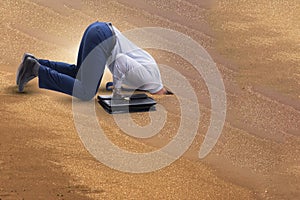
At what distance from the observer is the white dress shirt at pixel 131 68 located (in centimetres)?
550

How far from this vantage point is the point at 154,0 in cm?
806

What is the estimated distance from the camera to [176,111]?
18.2 feet

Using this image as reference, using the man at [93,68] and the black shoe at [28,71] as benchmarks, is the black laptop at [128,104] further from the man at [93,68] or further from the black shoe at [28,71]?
the black shoe at [28,71]

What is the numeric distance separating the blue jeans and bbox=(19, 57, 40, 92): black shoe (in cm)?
6

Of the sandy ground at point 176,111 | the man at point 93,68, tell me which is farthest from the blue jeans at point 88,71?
the sandy ground at point 176,111

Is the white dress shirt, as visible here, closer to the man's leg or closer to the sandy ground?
the sandy ground

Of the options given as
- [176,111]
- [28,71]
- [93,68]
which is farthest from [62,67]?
[176,111]

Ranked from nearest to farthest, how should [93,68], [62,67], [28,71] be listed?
[93,68], [28,71], [62,67]

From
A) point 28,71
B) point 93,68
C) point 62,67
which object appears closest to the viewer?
point 93,68

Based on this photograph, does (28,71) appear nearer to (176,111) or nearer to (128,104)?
(128,104)

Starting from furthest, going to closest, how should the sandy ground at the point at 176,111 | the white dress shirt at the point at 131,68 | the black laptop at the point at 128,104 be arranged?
the white dress shirt at the point at 131,68, the black laptop at the point at 128,104, the sandy ground at the point at 176,111

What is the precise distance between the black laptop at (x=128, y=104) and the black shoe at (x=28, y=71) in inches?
23.3

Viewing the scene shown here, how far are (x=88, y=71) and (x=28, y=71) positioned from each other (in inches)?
20.6

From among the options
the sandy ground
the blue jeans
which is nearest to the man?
the blue jeans
